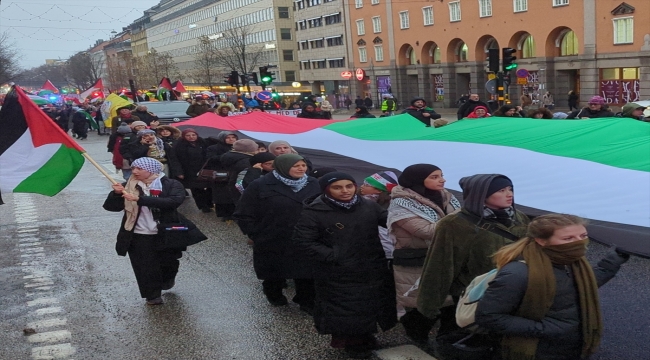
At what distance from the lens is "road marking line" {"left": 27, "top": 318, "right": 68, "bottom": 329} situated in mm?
6859

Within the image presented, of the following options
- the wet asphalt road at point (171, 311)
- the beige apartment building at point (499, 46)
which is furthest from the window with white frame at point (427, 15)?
the wet asphalt road at point (171, 311)

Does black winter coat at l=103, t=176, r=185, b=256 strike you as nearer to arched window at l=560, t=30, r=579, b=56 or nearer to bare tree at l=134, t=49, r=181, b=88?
arched window at l=560, t=30, r=579, b=56

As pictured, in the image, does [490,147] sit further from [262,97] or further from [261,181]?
[262,97]

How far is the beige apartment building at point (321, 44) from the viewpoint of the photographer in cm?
6544

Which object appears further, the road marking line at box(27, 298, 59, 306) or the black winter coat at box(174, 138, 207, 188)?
the black winter coat at box(174, 138, 207, 188)

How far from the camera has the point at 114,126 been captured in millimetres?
17672

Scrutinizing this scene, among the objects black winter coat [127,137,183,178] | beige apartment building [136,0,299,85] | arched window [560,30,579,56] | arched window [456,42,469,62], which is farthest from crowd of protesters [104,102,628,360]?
beige apartment building [136,0,299,85]

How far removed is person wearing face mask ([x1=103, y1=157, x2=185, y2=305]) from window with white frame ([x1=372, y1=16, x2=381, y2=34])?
50506mm

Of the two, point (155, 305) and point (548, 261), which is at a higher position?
point (548, 261)

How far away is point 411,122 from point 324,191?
562cm

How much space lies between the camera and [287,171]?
6.40 meters

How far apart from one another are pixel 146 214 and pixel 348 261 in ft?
8.69

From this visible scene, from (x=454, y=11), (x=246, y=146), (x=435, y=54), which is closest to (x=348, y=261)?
(x=246, y=146)

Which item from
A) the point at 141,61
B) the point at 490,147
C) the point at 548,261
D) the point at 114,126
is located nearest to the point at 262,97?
the point at 114,126
